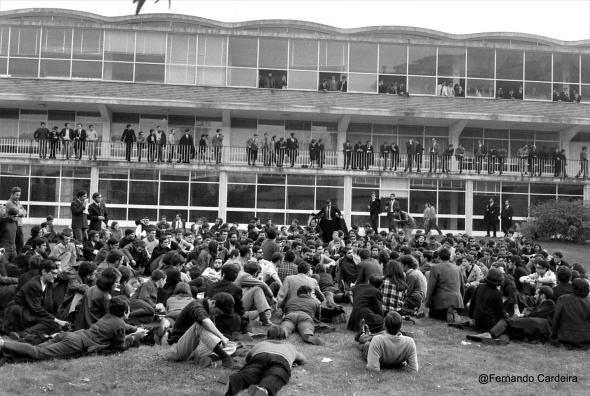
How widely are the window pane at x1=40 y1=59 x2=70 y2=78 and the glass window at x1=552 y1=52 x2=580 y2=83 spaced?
2289 cm

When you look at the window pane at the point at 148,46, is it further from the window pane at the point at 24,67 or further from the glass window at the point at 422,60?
the glass window at the point at 422,60

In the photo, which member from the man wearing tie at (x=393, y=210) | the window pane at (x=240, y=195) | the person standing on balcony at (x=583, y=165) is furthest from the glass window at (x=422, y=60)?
the window pane at (x=240, y=195)

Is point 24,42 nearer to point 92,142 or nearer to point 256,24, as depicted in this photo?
point 92,142

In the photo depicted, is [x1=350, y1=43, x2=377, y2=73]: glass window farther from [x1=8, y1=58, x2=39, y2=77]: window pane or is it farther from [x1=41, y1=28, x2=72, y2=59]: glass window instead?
[x1=8, y1=58, x2=39, y2=77]: window pane

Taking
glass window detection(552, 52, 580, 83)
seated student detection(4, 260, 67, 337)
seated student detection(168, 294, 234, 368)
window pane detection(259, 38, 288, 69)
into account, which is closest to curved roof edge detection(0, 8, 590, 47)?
window pane detection(259, 38, 288, 69)

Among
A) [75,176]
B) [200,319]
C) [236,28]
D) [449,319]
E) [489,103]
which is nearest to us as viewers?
[200,319]

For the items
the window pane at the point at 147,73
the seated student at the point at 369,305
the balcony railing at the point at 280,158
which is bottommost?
the seated student at the point at 369,305

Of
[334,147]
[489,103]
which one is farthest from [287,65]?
[489,103]

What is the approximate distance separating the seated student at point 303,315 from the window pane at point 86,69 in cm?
2228

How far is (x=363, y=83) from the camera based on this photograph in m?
30.8

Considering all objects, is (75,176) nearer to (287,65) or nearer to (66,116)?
(66,116)

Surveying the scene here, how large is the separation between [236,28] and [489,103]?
1409 cm

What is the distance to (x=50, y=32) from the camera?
2945 centimetres

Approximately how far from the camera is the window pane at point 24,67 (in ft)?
97.2
